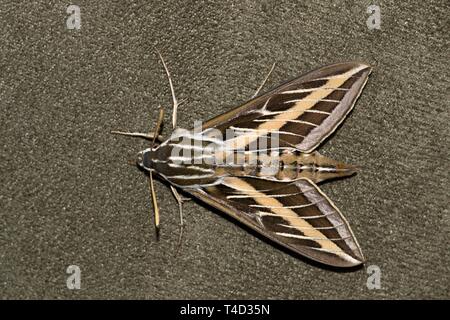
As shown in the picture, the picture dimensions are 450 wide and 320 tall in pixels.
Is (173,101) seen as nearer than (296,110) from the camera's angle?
No

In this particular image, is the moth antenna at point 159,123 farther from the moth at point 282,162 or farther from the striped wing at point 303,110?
the striped wing at point 303,110

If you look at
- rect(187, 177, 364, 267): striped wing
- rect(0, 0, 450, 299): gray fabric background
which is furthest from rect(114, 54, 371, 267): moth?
rect(0, 0, 450, 299): gray fabric background

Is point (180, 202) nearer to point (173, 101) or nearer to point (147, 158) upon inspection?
point (147, 158)

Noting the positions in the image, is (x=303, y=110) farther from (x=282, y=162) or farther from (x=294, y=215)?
(x=294, y=215)

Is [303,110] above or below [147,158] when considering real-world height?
above

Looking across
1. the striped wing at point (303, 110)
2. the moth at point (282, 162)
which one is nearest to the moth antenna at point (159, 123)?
the moth at point (282, 162)

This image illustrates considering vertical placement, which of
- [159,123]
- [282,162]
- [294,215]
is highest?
[159,123]

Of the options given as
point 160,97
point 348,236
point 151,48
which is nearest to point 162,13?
point 151,48

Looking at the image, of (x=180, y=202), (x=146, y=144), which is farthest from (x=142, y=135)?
(x=180, y=202)

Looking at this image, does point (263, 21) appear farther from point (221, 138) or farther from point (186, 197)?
point (186, 197)

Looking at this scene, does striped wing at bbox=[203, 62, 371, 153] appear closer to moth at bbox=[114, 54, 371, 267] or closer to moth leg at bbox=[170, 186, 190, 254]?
moth at bbox=[114, 54, 371, 267]
